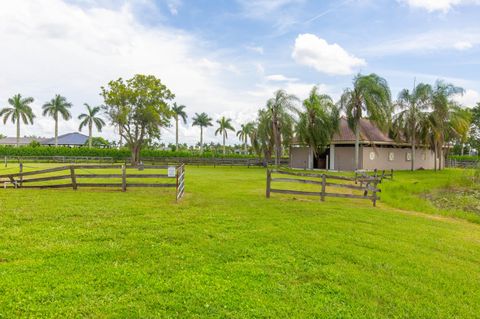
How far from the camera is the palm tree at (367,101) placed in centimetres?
2647

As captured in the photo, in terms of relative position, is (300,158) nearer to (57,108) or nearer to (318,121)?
(318,121)

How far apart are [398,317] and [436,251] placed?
2927 mm

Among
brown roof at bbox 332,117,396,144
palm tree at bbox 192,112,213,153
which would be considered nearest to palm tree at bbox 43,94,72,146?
palm tree at bbox 192,112,213,153

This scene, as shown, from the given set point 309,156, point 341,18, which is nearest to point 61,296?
point 341,18

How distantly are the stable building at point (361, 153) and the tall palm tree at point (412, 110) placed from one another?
140 centimetres

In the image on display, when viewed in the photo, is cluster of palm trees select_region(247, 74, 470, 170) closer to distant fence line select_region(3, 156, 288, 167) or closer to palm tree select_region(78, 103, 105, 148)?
distant fence line select_region(3, 156, 288, 167)

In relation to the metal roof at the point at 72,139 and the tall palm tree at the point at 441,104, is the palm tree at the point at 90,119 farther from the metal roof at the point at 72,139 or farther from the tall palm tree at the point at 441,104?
the tall palm tree at the point at 441,104

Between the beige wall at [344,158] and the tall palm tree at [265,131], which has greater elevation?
the tall palm tree at [265,131]

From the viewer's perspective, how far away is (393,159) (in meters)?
32.2

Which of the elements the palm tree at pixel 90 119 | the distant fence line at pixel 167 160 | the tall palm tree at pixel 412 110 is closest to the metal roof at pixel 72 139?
the palm tree at pixel 90 119

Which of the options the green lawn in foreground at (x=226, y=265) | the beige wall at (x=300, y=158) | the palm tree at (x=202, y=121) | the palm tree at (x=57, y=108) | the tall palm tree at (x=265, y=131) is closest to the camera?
the green lawn in foreground at (x=226, y=265)

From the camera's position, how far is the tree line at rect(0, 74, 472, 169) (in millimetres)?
27219

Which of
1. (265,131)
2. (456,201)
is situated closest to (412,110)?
(265,131)

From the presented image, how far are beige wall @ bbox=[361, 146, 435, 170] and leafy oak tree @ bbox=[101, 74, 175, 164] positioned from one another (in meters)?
22.7
